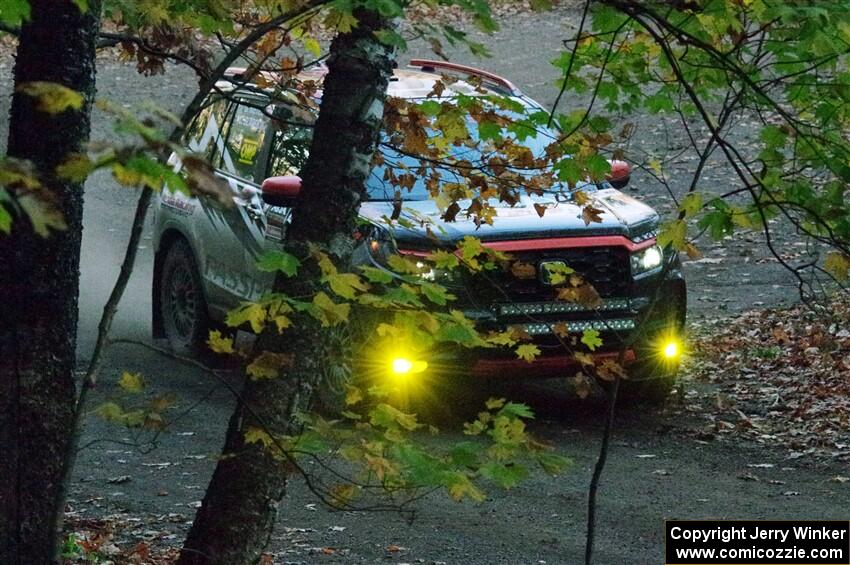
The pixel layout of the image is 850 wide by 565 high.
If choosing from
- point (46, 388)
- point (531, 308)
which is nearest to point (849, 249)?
point (46, 388)

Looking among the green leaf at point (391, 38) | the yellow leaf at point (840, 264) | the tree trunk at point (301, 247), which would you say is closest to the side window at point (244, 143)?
the tree trunk at point (301, 247)

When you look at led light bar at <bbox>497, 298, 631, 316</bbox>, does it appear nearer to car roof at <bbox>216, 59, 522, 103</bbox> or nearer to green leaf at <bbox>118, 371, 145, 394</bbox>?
car roof at <bbox>216, 59, 522, 103</bbox>

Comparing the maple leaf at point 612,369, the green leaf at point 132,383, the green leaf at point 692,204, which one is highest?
the green leaf at point 692,204

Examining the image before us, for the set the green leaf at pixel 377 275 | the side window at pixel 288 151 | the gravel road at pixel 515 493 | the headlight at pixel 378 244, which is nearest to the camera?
the green leaf at pixel 377 275

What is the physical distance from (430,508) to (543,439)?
1.48 meters

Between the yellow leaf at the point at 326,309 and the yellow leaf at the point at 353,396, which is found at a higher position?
the yellow leaf at the point at 326,309

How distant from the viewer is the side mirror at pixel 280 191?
28.0ft

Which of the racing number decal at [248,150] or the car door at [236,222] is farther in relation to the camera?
the racing number decal at [248,150]

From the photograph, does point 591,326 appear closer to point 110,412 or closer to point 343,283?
point 343,283

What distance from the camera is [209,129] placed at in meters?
10.8

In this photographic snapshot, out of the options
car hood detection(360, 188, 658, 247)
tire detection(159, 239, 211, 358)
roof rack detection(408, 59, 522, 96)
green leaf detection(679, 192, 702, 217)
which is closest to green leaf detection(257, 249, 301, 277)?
green leaf detection(679, 192, 702, 217)

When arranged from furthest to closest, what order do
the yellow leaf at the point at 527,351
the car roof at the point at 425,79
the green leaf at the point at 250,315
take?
the car roof at the point at 425,79 → the yellow leaf at the point at 527,351 → the green leaf at the point at 250,315

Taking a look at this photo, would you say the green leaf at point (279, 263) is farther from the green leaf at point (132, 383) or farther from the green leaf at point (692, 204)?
the green leaf at point (692, 204)

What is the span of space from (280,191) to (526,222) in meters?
1.54
